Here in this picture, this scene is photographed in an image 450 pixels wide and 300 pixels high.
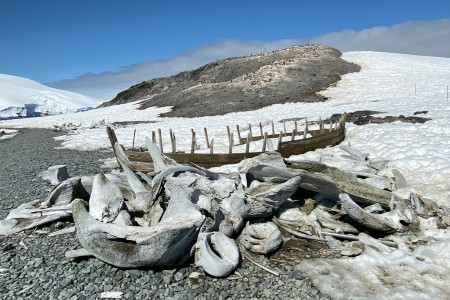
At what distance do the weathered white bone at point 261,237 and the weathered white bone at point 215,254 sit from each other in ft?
1.57

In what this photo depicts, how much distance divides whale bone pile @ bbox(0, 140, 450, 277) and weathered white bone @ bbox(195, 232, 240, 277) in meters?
0.02

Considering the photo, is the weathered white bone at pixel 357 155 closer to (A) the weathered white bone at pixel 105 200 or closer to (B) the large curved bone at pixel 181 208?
(B) the large curved bone at pixel 181 208

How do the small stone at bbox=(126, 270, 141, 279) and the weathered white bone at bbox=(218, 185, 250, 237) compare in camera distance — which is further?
the weathered white bone at bbox=(218, 185, 250, 237)

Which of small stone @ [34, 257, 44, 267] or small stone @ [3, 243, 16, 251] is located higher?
small stone @ [3, 243, 16, 251]

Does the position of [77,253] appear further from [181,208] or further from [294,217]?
[294,217]

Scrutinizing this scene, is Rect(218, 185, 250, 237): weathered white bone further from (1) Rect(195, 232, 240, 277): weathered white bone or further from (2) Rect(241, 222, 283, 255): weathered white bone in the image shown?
(1) Rect(195, 232, 240, 277): weathered white bone

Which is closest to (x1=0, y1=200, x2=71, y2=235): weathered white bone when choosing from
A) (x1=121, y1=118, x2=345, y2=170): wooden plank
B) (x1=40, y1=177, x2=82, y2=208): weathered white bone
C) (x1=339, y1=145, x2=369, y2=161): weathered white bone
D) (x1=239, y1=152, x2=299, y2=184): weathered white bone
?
(x1=40, y1=177, x2=82, y2=208): weathered white bone

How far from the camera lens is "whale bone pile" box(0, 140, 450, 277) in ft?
21.7

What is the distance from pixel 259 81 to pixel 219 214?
121ft

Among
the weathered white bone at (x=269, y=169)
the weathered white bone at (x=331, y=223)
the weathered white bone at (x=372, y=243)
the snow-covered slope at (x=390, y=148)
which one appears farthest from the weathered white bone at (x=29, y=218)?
the weathered white bone at (x=372, y=243)

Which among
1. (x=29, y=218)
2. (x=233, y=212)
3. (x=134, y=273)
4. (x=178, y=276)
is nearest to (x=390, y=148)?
(x=233, y=212)

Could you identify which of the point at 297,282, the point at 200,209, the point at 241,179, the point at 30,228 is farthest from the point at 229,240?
the point at 30,228

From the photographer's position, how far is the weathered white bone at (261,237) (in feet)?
23.5

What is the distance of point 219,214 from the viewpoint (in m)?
7.56
